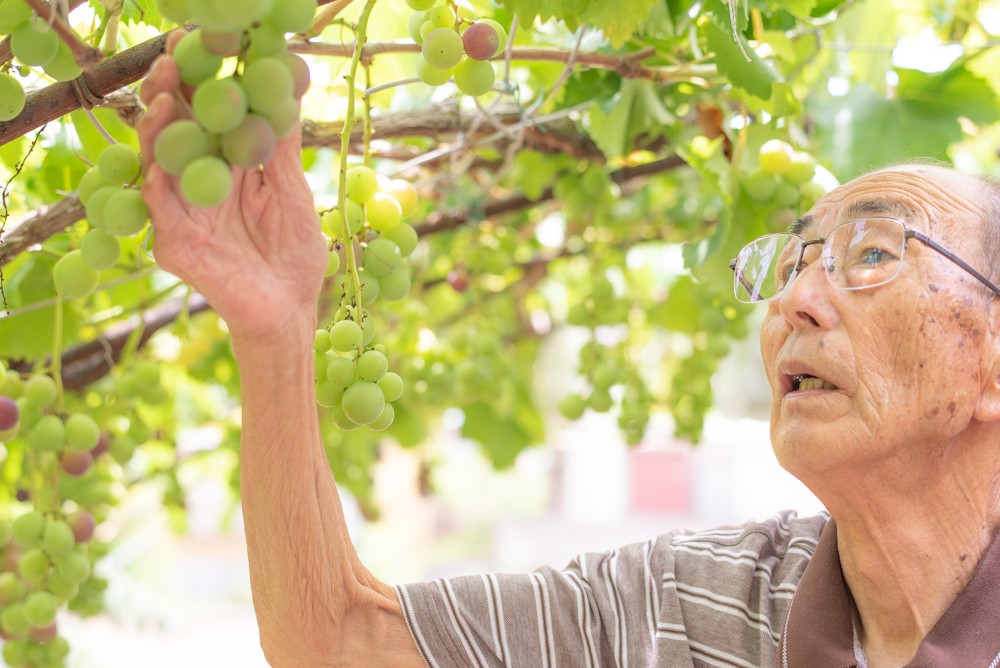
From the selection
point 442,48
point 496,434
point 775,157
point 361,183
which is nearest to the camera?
point 442,48

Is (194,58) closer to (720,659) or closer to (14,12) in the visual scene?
(14,12)

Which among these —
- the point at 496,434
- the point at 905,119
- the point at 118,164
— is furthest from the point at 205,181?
the point at 496,434

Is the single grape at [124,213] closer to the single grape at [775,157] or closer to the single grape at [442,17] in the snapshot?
the single grape at [442,17]

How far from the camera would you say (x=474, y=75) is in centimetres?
92

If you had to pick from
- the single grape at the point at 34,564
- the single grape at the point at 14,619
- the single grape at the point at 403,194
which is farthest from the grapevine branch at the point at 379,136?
the single grape at the point at 14,619

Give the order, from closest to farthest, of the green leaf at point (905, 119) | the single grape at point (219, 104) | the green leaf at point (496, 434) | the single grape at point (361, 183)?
the single grape at point (219, 104) < the single grape at point (361, 183) < the green leaf at point (905, 119) < the green leaf at point (496, 434)

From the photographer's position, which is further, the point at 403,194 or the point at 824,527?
the point at 824,527

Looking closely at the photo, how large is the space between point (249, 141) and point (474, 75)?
314mm

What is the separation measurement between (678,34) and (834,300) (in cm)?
47

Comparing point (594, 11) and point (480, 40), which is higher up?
point (594, 11)

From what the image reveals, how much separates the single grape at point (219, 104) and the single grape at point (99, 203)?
0.13 m

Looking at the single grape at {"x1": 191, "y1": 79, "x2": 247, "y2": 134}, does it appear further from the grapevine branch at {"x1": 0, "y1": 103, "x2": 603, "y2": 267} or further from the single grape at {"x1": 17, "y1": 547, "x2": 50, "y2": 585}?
the single grape at {"x1": 17, "y1": 547, "x2": 50, "y2": 585}

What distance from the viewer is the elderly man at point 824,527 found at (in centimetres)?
104

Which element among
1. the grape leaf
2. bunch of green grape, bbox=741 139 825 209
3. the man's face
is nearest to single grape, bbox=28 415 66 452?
the grape leaf
